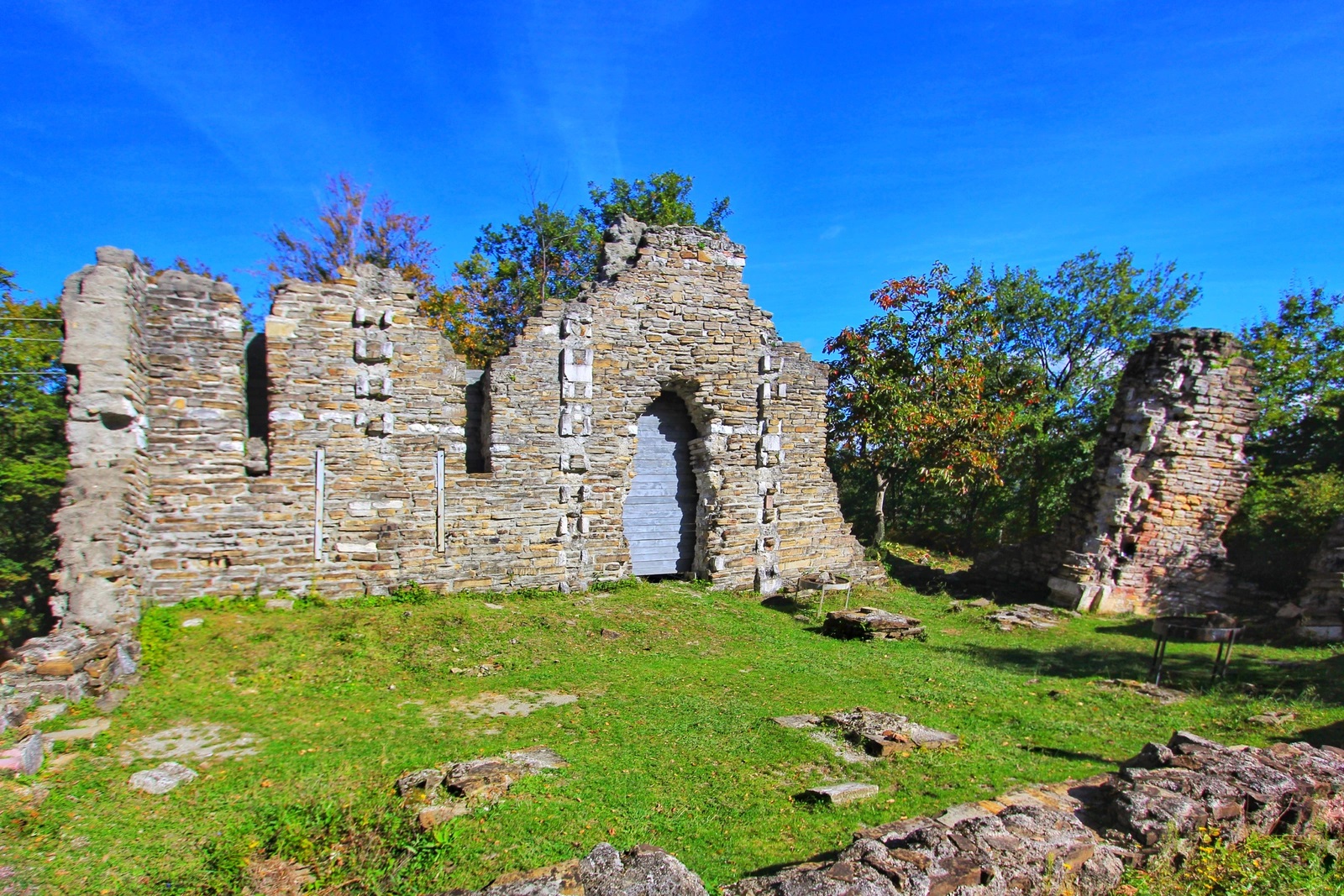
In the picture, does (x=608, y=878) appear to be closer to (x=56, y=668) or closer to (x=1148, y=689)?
(x=56, y=668)

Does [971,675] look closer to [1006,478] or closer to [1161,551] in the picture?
[1161,551]

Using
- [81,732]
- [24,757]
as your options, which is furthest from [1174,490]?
[24,757]

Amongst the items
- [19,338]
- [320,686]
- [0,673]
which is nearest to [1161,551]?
[320,686]

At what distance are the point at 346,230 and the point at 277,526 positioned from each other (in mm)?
16647

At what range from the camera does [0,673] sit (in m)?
6.76

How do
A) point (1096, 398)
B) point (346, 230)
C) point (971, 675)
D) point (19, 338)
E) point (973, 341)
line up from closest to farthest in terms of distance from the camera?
point (971, 675)
point (19, 338)
point (973, 341)
point (1096, 398)
point (346, 230)

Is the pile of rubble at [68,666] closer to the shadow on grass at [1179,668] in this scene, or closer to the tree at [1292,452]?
the shadow on grass at [1179,668]

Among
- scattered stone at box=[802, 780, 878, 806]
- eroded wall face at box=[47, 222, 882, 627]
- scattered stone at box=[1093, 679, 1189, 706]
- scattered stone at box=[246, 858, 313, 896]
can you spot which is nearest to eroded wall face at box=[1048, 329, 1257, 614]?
eroded wall face at box=[47, 222, 882, 627]

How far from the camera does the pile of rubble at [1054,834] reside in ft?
13.3

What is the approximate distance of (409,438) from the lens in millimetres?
11703

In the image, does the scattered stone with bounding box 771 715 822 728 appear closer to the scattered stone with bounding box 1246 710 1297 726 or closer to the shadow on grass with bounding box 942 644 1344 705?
the shadow on grass with bounding box 942 644 1344 705

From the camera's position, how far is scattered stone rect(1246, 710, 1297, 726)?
7933mm

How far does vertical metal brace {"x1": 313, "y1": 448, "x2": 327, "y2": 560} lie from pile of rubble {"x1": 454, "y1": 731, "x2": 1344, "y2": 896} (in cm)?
799

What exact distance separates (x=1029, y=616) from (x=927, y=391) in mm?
7679
